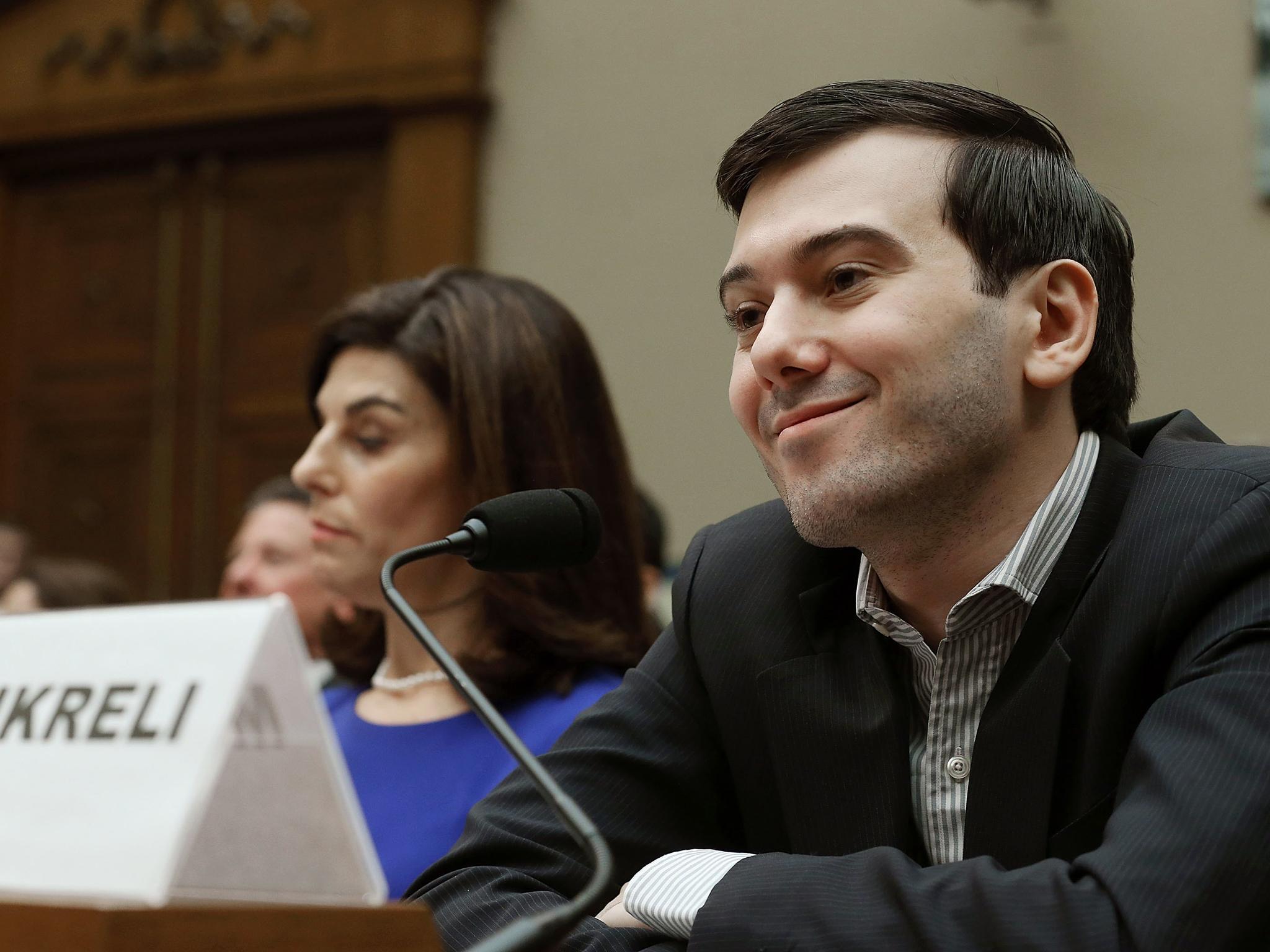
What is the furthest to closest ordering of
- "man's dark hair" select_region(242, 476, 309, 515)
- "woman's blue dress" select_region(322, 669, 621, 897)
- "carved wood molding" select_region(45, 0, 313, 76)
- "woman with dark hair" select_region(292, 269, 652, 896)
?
"carved wood molding" select_region(45, 0, 313, 76)
"man's dark hair" select_region(242, 476, 309, 515)
"woman with dark hair" select_region(292, 269, 652, 896)
"woman's blue dress" select_region(322, 669, 621, 897)

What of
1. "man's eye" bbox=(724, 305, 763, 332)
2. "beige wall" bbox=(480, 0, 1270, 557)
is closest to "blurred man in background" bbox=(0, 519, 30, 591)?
"beige wall" bbox=(480, 0, 1270, 557)

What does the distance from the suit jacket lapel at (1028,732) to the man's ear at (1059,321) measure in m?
0.16

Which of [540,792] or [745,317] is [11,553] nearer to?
[745,317]

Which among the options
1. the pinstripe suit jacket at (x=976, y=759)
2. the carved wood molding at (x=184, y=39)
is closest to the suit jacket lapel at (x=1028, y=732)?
the pinstripe suit jacket at (x=976, y=759)

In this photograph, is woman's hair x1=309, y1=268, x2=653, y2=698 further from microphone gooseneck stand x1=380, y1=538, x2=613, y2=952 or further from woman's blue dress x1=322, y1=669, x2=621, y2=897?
microphone gooseneck stand x1=380, y1=538, x2=613, y2=952

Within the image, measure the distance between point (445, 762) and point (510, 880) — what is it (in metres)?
0.73

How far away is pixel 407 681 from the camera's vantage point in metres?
2.29

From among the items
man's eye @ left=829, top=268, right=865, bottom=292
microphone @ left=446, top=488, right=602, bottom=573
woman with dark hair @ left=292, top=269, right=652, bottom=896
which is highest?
man's eye @ left=829, top=268, right=865, bottom=292

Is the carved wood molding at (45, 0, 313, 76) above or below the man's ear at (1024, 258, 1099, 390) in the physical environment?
below

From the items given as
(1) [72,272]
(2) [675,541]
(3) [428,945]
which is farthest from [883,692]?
(1) [72,272]

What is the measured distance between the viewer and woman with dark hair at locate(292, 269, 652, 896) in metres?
2.16

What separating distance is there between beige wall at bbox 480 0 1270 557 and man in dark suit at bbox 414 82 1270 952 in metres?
2.26

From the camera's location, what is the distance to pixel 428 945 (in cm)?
88

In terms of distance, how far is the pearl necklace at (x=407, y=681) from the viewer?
2273 mm
